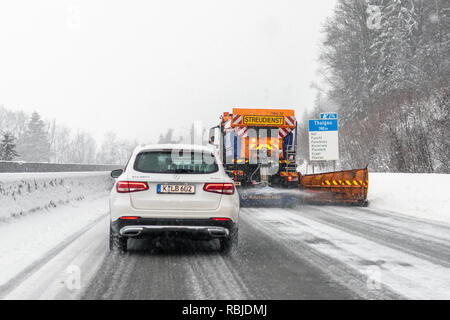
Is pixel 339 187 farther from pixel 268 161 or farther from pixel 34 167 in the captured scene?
pixel 34 167

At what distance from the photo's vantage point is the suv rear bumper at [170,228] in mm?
5777

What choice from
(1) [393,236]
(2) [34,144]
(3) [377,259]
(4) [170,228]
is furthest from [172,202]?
(2) [34,144]

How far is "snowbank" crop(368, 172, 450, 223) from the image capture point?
11828 mm

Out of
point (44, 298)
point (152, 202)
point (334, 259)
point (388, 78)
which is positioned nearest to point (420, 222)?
point (334, 259)

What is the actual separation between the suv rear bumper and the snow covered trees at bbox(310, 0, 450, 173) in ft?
50.1

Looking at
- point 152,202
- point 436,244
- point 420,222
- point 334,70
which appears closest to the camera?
point 152,202

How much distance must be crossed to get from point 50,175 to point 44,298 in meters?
8.06

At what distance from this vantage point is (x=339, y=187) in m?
15.3

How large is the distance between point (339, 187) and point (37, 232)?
10402mm

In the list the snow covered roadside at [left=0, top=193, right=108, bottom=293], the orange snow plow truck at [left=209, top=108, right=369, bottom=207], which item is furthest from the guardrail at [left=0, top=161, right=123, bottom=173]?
the orange snow plow truck at [left=209, top=108, right=369, bottom=207]

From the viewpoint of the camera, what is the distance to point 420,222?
10094 mm
